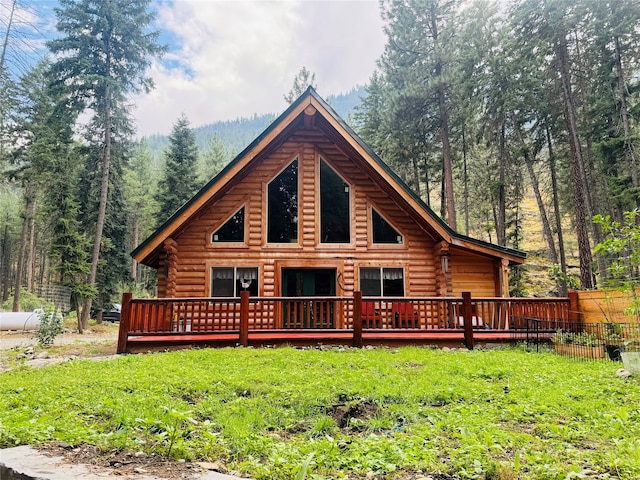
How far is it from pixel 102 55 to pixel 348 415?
22615mm

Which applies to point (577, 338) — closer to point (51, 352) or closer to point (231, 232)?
point (231, 232)

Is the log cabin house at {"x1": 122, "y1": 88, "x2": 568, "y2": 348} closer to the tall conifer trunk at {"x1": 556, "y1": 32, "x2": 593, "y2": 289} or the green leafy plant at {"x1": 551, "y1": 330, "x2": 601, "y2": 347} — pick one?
the green leafy plant at {"x1": 551, "y1": 330, "x2": 601, "y2": 347}

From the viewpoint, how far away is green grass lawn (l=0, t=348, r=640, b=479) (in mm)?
2893

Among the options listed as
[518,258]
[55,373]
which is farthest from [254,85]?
[55,373]

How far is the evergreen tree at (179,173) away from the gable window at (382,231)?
21.0 m

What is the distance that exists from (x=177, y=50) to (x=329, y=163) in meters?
14.5

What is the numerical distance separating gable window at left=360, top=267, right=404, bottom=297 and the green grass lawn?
5.39 m

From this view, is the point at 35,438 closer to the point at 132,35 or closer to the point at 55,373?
the point at 55,373

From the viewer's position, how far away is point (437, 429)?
3576 millimetres

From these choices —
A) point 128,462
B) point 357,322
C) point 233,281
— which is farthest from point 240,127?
point 128,462

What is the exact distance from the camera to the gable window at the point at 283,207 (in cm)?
1223

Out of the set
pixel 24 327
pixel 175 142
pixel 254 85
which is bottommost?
pixel 24 327

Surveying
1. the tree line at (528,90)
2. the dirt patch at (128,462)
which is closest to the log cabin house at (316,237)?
the tree line at (528,90)

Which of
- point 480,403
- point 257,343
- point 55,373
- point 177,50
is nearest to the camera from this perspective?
point 480,403
